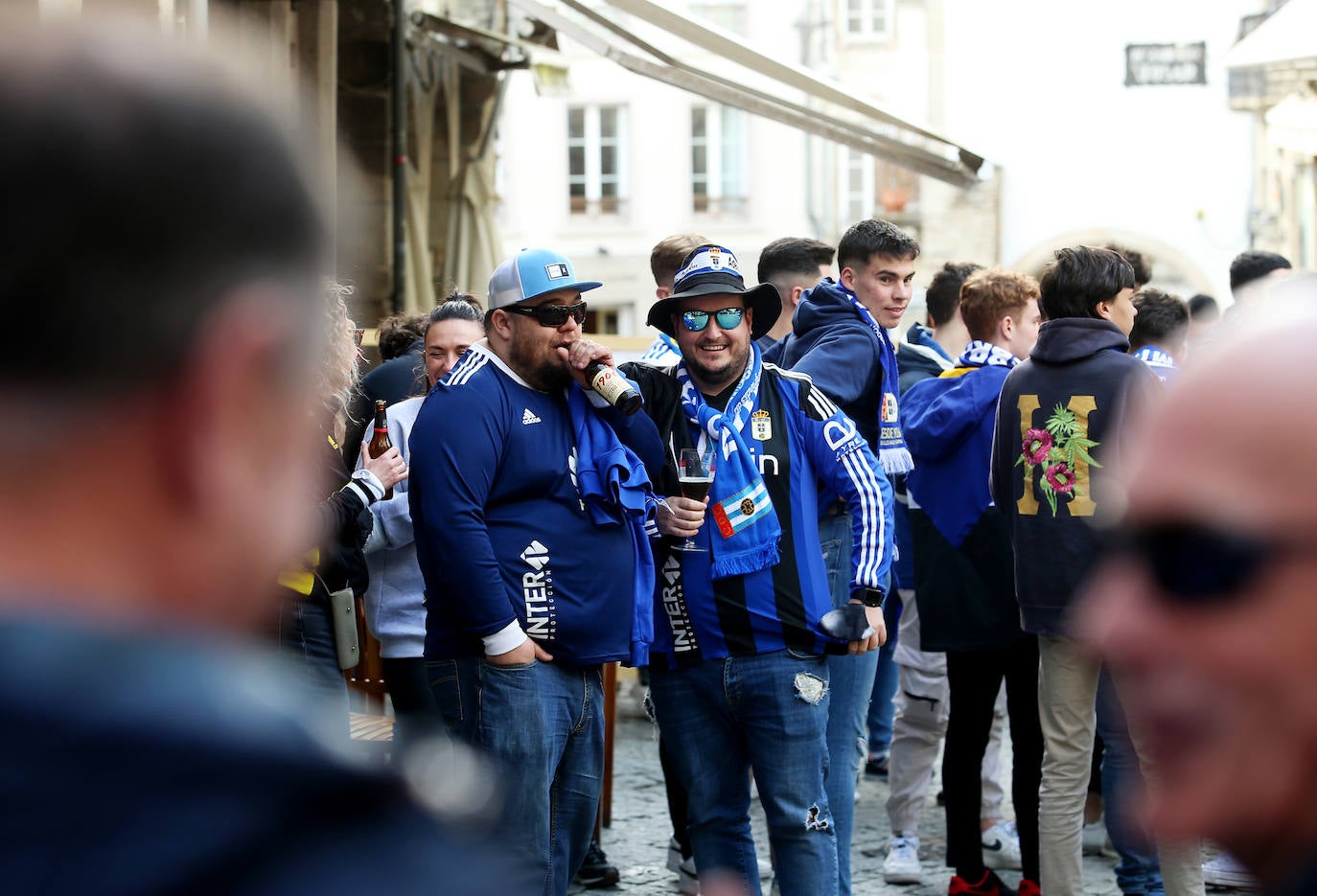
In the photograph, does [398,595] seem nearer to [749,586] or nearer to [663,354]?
[663,354]

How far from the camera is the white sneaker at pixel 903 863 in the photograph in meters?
6.05

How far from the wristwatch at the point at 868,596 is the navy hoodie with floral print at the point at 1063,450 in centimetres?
64

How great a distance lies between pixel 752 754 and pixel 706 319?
1.28 meters

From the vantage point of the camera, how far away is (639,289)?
2984 cm

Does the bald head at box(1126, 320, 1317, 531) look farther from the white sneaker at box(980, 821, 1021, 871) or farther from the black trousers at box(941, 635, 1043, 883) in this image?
the white sneaker at box(980, 821, 1021, 871)

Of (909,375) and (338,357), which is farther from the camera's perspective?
(909,375)

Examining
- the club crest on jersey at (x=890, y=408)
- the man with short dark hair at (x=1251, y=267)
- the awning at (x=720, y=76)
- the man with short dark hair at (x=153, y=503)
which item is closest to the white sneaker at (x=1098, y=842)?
the club crest on jersey at (x=890, y=408)

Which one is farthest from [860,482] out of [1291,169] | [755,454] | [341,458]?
[1291,169]

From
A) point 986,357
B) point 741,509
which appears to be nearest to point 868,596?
point 741,509

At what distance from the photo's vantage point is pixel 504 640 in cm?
421

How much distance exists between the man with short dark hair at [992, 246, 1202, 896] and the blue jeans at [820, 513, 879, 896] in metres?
0.56

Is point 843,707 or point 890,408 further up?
point 890,408

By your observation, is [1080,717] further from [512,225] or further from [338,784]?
[512,225]

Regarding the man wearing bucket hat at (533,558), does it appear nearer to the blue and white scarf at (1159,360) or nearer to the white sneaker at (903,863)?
the white sneaker at (903,863)
